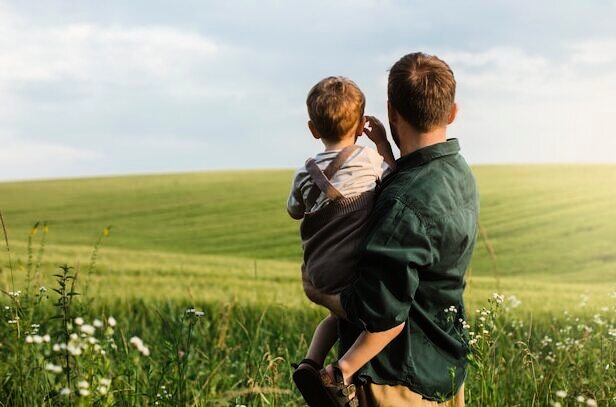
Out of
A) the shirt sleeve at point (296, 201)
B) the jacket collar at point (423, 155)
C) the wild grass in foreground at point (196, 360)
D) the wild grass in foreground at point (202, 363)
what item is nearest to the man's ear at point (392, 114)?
the jacket collar at point (423, 155)

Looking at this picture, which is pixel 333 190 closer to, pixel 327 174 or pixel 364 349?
pixel 327 174

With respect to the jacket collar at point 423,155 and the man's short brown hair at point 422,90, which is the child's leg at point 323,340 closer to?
the jacket collar at point 423,155

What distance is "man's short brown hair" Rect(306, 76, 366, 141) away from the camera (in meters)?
3.12

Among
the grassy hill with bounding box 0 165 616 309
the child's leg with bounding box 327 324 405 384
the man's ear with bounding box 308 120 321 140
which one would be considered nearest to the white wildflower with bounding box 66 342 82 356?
the child's leg with bounding box 327 324 405 384

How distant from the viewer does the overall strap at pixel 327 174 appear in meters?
3.09

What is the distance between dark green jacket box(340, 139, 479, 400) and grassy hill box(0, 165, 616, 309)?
21.1 feet

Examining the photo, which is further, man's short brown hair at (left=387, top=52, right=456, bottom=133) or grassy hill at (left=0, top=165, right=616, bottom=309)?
grassy hill at (left=0, top=165, right=616, bottom=309)

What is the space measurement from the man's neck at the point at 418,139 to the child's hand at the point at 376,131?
5.9 inches

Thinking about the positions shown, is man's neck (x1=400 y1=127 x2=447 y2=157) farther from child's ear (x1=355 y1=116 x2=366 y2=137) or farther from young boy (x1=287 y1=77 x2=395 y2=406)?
child's ear (x1=355 y1=116 x2=366 y2=137)

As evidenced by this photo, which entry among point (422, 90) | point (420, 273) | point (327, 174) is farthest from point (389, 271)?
point (422, 90)

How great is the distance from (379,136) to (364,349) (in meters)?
0.84

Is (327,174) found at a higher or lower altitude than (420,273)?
higher

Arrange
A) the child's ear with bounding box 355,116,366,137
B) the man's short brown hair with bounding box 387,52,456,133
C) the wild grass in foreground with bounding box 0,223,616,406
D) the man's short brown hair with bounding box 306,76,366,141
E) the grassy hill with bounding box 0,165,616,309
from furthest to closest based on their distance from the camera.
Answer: the grassy hill with bounding box 0,165,616,309 < the wild grass in foreground with bounding box 0,223,616,406 < the child's ear with bounding box 355,116,366,137 < the man's short brown hair with bounding box 306,76,366,141 < the man's short brown hair with bounding box 387,52,456,133

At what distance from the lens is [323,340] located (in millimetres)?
3283
